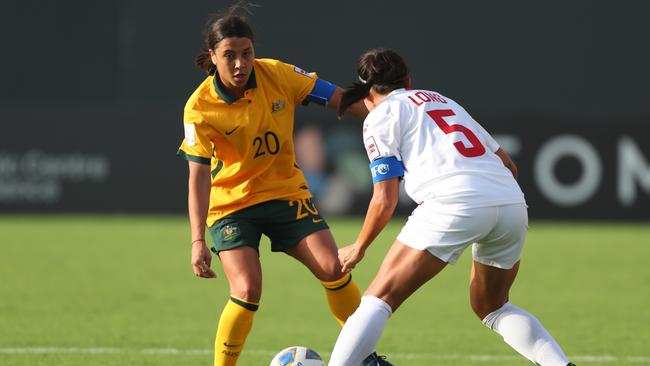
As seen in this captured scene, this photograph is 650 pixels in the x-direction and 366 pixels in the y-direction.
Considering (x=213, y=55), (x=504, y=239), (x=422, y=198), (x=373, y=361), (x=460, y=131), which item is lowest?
(x=373, y=361)

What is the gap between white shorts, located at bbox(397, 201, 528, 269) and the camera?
486cm

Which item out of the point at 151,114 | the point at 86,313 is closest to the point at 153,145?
the point at 151,114

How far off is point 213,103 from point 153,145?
10.2 m

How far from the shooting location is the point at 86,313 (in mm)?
8250

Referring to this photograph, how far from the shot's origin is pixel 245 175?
570 cm

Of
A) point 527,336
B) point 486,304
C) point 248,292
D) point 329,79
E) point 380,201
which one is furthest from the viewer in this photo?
point 329,79

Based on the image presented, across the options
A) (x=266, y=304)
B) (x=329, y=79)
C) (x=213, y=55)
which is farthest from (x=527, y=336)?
(x=329, y=79)

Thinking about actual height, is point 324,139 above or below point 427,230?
below

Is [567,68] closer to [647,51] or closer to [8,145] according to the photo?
[647,51]

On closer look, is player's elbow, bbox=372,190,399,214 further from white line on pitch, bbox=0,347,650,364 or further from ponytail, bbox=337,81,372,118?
white line on pitch, bbox=0,347,650,364

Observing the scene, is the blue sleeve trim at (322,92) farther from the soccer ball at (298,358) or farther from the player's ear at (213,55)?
the soccer ball at (298,358)

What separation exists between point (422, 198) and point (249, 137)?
1055mm

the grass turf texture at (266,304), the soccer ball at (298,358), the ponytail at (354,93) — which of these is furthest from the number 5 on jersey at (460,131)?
the grass turf texture at (266,304)

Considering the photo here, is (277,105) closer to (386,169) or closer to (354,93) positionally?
(354,93)
